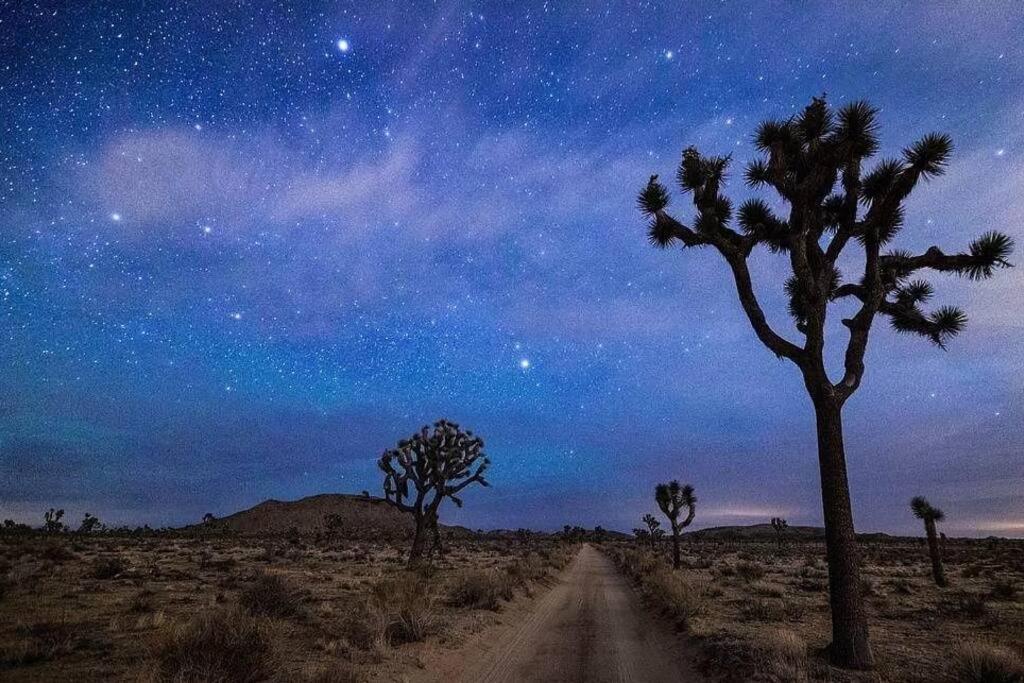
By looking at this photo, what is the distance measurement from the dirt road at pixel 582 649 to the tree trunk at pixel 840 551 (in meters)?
2.53

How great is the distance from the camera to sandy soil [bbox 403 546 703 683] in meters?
8.70

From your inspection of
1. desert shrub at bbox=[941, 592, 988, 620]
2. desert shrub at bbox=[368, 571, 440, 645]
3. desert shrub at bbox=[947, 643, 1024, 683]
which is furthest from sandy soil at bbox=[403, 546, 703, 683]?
desert shrub at bbox=[941, 592, 988, 620]

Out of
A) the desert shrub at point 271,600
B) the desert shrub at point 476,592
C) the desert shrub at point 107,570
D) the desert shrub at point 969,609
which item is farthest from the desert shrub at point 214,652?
the desert shrub at point 969,609

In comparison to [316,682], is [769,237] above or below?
above

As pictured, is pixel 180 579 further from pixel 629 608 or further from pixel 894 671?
pixel 894 671

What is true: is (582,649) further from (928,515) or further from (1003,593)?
(928,515)

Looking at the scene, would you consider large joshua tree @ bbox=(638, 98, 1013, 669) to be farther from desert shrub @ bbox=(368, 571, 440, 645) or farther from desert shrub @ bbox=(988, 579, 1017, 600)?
desert shrub @ bbox=(988, 579, 1017, 600)

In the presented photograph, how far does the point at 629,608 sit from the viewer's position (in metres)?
16.1

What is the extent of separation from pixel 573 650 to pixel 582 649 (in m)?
0.23

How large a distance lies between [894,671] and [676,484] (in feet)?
115

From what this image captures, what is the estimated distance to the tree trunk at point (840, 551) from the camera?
28.1 feet

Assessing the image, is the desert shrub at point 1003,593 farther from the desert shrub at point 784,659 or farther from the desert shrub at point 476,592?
the desert shrub at point 476,592

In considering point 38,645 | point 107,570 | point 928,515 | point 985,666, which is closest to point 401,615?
point 38,645

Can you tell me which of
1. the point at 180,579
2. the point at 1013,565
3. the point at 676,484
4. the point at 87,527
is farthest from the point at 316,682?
the point at 87,527
